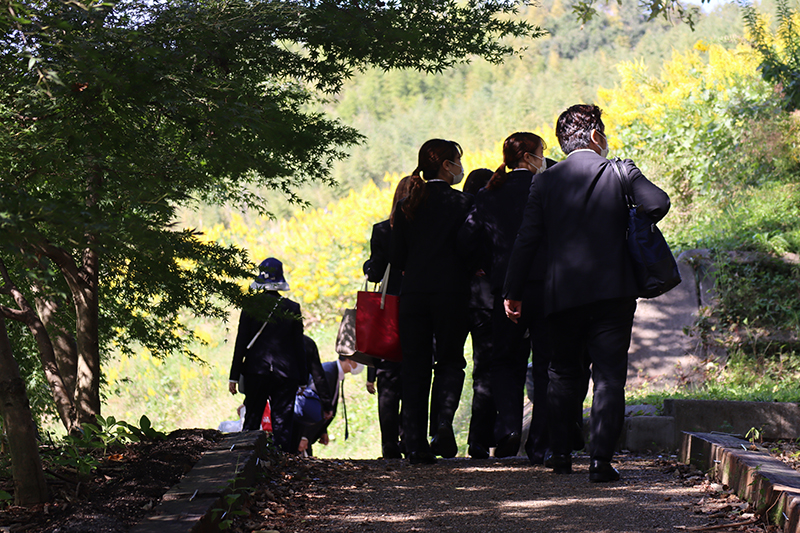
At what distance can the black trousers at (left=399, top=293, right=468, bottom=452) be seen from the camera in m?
5.20

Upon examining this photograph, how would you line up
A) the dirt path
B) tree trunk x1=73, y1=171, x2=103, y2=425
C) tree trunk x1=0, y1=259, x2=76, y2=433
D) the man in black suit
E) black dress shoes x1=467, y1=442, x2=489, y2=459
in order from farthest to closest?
black dress shoes x1=467, y1=442, x2=489, y2=459 < tree trunk x1=73, y1=171, x2=103, y2=425 < tree trunk x1=0, y1=259, x2=76, y2=433 < the man in black suit < the dirt path

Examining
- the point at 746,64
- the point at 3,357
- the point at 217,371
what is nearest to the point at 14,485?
the point at 3,357

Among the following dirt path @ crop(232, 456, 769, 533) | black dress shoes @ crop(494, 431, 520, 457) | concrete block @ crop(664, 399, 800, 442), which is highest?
concrete block @ crop(664, 399, 800, 442)

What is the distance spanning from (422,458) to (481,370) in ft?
2.42

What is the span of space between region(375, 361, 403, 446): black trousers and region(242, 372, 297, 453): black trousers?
896 mm

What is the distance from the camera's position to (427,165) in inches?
209

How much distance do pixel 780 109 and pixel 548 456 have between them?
7956 millimetres

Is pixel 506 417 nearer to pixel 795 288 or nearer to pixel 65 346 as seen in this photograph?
pixel 65 346

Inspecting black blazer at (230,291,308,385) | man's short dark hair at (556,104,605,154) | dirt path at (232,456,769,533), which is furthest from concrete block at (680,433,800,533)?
black blazer at (230,291,308,385)

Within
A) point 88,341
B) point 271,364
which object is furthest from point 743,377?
point 88,341

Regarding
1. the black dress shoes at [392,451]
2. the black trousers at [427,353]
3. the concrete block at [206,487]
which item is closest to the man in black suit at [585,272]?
the black trousers at [427,353]

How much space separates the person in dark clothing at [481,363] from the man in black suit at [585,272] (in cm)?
88

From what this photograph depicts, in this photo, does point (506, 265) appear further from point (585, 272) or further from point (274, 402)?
point (274, 402)

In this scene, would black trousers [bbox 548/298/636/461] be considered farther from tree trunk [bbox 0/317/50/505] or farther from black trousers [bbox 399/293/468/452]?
tree trunk [bbox 0/317/50/505]
